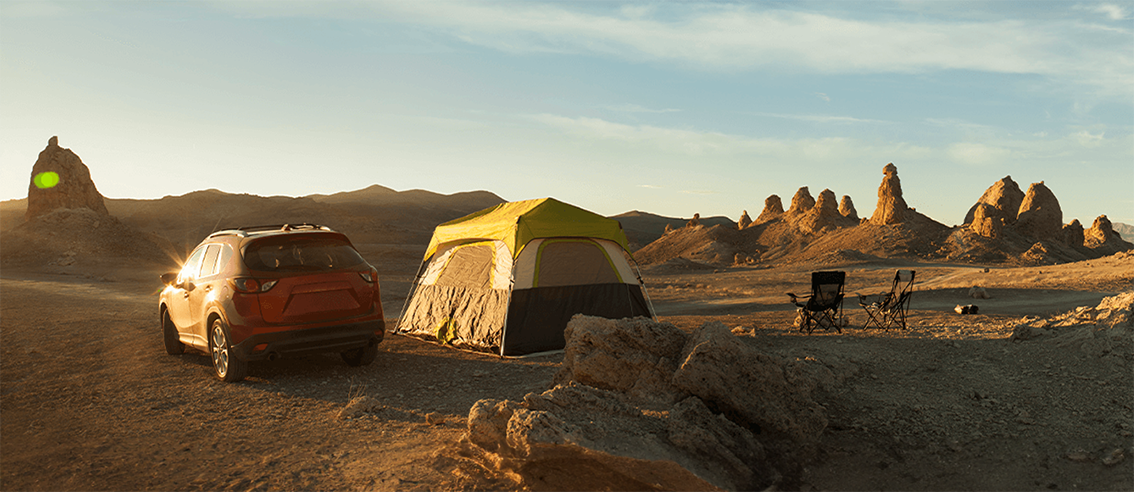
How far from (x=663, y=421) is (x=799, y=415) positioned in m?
1.22

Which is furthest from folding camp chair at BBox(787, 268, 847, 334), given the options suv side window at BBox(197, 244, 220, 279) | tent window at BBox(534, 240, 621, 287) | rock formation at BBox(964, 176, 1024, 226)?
rock formation at BBox(964, 176, 1024, 226)

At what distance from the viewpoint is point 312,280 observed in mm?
7098

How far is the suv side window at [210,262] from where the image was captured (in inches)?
298

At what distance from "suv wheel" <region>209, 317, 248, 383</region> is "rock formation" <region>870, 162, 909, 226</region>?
45276 millimetres

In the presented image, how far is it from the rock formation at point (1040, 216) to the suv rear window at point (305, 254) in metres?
52.6

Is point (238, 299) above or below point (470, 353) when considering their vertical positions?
above

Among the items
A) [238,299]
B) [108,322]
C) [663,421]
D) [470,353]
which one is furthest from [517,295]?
[108,322]

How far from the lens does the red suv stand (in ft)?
22.4

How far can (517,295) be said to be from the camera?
9094 millimetres

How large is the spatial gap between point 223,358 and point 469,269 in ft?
12.7

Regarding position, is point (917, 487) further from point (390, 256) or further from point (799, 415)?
point (390, 256)

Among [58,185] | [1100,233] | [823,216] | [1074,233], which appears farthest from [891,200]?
[58,185]

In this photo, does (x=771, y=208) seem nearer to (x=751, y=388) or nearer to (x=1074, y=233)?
(x=1074, y=233)

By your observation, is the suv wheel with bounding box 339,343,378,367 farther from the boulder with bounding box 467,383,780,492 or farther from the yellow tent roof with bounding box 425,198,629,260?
the boulder with bounding box 467,383,780,492
